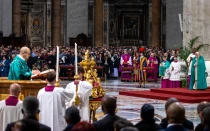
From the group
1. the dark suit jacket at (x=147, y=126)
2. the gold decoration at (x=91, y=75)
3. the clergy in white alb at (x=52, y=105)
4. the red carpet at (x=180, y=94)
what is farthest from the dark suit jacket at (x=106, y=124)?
the red carpet at (x=180, y=94)

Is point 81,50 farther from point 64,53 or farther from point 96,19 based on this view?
point 96,19

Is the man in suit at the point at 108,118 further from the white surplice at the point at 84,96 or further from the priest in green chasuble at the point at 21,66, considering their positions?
the priest in green chasuble at the point at 21,66

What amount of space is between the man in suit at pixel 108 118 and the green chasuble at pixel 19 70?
3790 mm

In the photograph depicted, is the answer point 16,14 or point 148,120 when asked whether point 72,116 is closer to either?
point 148,120

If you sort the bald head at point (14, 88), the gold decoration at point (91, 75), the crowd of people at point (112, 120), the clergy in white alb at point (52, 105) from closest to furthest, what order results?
the crowd of people at point (112, 120) → the bald head at point (14, 88) → the clergy in white alb at point (52, 105) → the gold decoration at point (91, 75)

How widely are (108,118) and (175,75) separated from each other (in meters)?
14.8

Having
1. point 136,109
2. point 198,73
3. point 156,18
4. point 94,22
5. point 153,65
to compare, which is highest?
point 156,18

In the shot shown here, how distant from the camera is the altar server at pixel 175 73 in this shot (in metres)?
21.2

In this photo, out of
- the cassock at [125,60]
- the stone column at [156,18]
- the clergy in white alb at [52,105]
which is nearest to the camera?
the clergy in white alb at [52,105]

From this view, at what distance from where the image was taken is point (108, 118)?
675cm

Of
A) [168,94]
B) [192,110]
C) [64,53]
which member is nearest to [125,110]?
[192,110]

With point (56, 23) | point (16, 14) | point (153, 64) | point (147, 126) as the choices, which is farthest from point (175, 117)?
point (56, 23)

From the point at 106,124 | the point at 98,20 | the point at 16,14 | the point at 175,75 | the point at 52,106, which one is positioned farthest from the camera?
the point at 98,20

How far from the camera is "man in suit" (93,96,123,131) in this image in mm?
6715
